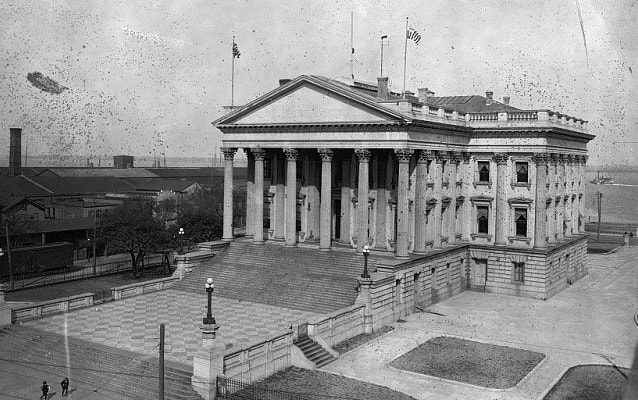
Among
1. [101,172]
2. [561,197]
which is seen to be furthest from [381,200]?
[101,172]

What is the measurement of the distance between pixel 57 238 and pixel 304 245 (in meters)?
28.8

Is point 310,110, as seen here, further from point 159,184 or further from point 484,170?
point 159,184

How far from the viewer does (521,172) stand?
47156mm

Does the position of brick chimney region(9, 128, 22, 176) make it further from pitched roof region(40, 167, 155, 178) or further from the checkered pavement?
the checkered pavement

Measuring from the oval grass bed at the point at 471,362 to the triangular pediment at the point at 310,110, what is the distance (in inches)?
564

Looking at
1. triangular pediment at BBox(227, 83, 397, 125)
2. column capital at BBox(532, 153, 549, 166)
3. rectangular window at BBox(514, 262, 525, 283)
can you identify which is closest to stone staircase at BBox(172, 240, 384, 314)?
triangular pediment at BBox(227, 83, 397, 125)

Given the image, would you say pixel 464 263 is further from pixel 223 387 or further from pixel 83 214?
pixel 83 214

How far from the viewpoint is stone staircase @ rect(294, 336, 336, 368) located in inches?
1145

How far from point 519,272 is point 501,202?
5109 millimetres

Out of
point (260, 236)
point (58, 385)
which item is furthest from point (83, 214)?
point (58, 385)

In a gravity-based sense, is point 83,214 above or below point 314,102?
below

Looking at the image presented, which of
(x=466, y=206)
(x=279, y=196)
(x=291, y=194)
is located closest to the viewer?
(x=291, y=194)

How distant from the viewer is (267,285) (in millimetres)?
40438

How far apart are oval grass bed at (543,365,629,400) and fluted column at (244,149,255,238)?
82.1 feet
